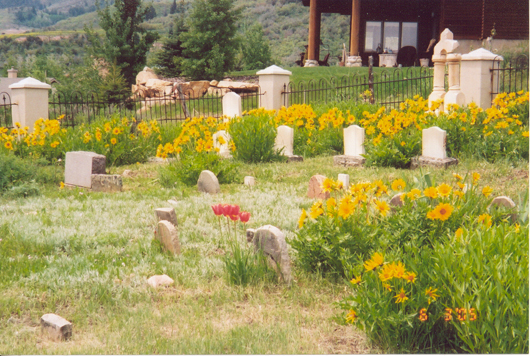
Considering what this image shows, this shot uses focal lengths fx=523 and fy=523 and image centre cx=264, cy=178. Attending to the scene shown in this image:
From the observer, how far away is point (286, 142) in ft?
28.6

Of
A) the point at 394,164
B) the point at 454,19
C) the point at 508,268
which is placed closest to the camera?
the point at 508,268

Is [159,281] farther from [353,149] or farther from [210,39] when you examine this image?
[210,39]

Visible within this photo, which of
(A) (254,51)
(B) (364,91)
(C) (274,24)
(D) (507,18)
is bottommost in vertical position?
(B) (364,91)

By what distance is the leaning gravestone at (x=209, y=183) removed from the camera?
6.48 metres

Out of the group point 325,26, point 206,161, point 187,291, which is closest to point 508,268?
point 187,291

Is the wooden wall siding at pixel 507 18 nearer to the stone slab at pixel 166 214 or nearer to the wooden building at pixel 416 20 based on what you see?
the wooden building at pixel 416 20

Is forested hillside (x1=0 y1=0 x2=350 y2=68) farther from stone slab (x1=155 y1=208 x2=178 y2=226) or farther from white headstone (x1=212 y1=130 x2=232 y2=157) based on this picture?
stone slab (x1=155 y1=208 x2=178 y2=226)

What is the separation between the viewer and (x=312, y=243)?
11.3ft

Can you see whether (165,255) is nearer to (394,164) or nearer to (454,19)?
(394,164)

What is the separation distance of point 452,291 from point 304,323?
86 cm

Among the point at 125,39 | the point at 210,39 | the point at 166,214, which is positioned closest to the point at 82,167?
the point at 166,214

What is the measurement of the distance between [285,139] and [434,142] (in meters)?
2.45

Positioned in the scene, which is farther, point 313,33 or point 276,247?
point 313,33

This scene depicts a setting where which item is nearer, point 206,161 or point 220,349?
point 220,349
